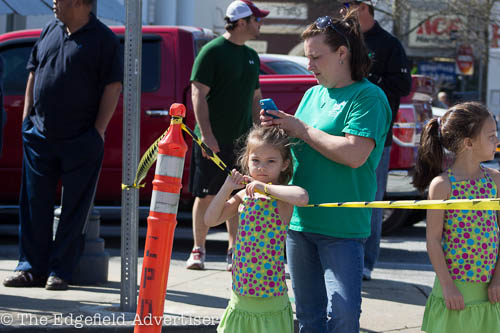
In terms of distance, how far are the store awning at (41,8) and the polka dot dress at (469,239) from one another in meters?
6.23

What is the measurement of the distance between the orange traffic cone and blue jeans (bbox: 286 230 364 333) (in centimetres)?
63

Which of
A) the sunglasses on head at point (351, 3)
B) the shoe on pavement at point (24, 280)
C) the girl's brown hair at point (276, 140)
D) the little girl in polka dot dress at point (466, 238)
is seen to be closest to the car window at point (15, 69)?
the shoe on pavement at point (24, 280)

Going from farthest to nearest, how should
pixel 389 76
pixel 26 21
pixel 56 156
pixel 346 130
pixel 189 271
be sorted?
pixel 26 21
pixel 189 271
pixel 389 76
pixel 56 156
pixel 346 130

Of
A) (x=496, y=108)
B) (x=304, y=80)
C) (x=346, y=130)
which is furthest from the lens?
(x=496, y=108)

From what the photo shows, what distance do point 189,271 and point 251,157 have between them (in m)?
3.02

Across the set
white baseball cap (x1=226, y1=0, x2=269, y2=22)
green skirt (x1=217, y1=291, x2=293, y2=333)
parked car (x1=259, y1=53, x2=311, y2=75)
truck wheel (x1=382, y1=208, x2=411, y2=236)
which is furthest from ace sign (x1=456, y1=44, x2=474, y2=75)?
green skirt (x1=217, y1=291, x2=293, y2=333)

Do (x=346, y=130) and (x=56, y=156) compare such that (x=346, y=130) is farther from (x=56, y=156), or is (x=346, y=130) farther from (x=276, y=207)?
(x=56, y=156)

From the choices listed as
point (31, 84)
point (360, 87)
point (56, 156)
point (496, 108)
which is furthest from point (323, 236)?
point (496, 108)

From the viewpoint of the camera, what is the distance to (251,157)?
3791 mm

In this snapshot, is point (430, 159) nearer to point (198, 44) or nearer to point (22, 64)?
point (198, 44)

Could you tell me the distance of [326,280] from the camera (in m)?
3.62

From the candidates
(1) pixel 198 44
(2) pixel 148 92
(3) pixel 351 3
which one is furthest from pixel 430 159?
(1) pixel 198 44

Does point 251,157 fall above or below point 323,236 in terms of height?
above

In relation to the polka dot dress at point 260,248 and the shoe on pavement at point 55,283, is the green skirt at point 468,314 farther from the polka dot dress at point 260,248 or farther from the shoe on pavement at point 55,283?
the shoe on pavement at point 55,283
